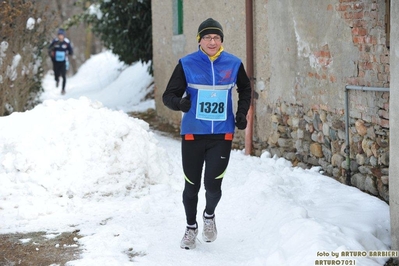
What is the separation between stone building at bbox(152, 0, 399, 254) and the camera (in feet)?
21.7

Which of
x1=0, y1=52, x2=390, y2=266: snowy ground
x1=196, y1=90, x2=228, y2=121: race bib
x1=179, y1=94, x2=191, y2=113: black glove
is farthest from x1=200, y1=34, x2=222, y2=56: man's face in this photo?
x1=0, y1=52, x2=390, y2=266: snowy ground

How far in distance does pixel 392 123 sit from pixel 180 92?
5.06 ft

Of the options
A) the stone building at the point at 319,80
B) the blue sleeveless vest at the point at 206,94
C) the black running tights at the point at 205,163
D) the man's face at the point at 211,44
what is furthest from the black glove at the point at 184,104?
the stone building at the point at 319,80

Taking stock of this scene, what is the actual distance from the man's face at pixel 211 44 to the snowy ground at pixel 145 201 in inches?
A: 57.5

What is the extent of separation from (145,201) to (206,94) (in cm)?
208

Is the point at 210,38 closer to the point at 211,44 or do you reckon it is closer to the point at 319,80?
the point at 211,44

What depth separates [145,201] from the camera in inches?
277

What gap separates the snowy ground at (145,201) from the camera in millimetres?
5301

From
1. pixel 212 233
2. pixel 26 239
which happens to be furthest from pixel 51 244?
pixel 212 233

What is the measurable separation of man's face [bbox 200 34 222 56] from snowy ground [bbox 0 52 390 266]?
146cm

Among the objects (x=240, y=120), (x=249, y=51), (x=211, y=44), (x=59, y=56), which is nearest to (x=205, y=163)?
(x=240, y=120)

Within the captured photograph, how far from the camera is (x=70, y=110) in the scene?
8055 mm

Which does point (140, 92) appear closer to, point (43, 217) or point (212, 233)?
Answer: point (43, 217)

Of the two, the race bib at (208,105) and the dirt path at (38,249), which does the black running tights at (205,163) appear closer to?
the race bib at (208,105)
